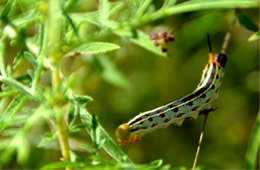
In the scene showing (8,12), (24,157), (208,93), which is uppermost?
(8,12)

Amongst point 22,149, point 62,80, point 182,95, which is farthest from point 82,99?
point 182,95

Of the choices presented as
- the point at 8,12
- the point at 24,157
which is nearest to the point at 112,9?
the point at 8,12

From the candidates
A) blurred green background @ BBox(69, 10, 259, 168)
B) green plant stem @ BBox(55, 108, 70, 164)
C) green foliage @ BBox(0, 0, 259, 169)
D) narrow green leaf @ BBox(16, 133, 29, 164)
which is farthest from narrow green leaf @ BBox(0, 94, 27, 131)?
blurred green background @ BBox(69, 10, 259, 168)

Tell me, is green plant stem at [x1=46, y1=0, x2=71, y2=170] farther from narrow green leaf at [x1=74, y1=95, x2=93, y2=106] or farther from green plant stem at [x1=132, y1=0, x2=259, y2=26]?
green plant stem at [x1=132, y1=0, x2=259, y2=26]

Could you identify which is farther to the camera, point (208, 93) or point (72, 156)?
point (208, 93)

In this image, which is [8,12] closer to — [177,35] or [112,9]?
[112,9]

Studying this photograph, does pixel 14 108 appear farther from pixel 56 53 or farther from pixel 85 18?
pixel 85 18

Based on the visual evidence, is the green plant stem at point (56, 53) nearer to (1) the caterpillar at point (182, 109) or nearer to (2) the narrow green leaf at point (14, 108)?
(2) the narrow green leaf at point (14, 108)

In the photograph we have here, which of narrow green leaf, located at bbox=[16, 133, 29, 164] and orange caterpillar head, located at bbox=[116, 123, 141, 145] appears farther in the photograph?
orange caterpillar head, located at bbox=[116, 123, 141, 145]
